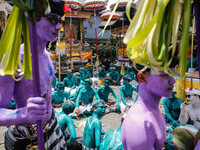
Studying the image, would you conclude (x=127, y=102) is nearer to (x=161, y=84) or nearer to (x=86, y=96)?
(x=86, y=96)

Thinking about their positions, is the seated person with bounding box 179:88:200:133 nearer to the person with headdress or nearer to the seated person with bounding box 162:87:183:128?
the seated person with bounding box 162:87:183:128

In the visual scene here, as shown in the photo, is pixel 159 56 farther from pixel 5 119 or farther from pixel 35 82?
pixel 5 119

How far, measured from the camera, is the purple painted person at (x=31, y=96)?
1.27m

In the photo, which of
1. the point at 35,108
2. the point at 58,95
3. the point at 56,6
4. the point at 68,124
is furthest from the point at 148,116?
the point at 58,95

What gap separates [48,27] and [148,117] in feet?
4.05

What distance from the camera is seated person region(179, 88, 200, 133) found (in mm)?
3277

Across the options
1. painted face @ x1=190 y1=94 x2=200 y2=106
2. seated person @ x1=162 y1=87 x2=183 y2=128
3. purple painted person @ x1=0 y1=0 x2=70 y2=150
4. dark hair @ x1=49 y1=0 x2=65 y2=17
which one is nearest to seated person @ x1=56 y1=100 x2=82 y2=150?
purple painted person @ x1=0 y1=0 x2=70 y2=150

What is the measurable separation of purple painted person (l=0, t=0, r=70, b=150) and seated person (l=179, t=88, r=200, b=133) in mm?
2646

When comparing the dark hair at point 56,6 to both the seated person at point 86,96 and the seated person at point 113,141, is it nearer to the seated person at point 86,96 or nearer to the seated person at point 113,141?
the seated person at point 113,141

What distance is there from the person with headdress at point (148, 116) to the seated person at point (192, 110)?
223 cm

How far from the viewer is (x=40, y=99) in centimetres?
A: 113

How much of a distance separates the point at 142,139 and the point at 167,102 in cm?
299

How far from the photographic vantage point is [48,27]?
156 cm

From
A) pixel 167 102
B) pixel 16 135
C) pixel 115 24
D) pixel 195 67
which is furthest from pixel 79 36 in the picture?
pixel 16 135
